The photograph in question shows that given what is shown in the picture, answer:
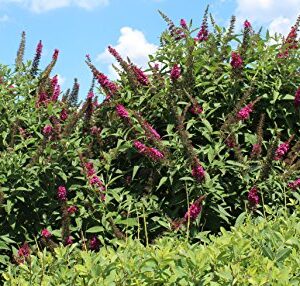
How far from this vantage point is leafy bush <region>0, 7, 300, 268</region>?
529 cm

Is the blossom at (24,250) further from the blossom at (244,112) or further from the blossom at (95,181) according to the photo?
the blossom at (244,112)

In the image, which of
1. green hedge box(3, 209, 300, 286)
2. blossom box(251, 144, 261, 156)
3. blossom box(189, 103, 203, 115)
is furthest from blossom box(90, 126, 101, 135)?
green hedge box(3, 209, 300, 286)

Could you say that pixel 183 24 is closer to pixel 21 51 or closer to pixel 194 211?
pixel 21 51

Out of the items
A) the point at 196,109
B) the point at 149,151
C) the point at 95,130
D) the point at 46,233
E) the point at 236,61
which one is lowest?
the point at 46,233

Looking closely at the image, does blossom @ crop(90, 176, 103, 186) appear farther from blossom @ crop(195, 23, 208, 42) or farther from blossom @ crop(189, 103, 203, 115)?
blossom @ crop(195, 23, 208, 42)

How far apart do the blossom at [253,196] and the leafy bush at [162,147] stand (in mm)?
20

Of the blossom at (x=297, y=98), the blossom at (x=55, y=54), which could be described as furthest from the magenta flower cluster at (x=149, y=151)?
the blossom at (x=55, y=54)

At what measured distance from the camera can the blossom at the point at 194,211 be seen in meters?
4.87

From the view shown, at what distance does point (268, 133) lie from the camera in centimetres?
602

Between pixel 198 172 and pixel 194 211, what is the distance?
33 cm

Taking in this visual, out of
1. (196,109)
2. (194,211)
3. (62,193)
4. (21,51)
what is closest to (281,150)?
(196,109)

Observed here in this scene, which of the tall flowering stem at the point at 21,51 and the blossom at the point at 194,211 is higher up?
the tall flowering stem at the point at 21,51

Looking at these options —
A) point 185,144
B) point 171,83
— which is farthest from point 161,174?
point 171,83

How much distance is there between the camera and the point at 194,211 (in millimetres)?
4891
